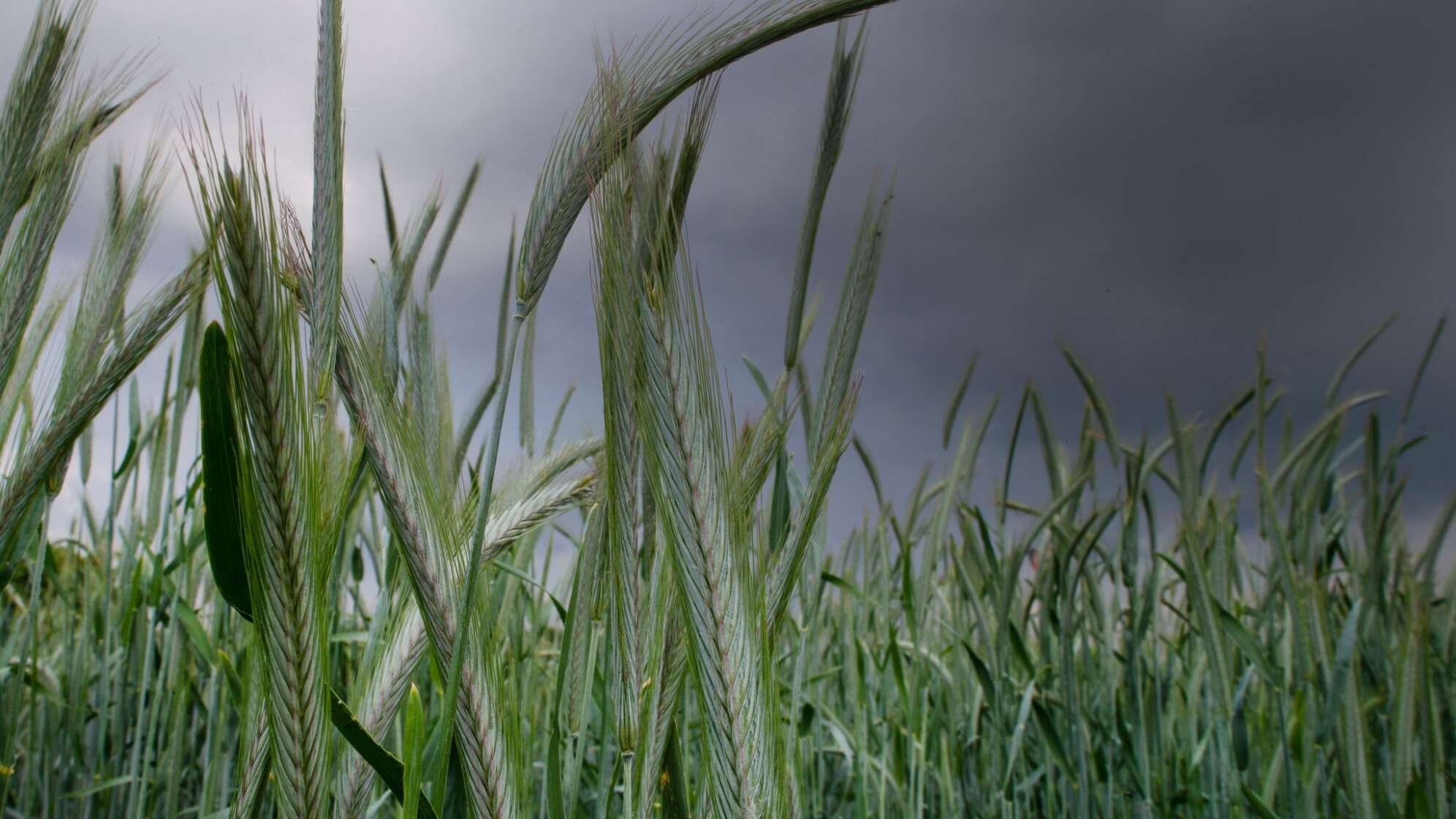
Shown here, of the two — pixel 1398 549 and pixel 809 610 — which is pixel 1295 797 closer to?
pixel 1398 549

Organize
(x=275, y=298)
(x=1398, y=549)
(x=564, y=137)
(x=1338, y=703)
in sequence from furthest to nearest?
(x=1398, y=549) → (x=1338, y=703) → (x=564, y=137) → (x=275, y=298)

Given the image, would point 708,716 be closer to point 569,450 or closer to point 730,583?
point 730,583

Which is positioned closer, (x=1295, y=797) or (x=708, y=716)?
(x=708, y=716)

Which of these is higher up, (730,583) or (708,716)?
(730,583)

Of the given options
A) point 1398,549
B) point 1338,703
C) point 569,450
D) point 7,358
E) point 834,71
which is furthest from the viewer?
point 1398,549

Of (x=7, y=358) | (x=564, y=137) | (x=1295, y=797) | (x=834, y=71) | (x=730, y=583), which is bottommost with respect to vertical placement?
(x=1295, y=797)

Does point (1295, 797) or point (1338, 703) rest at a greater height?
point (1338, 703)

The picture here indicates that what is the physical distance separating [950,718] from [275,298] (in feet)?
5.11

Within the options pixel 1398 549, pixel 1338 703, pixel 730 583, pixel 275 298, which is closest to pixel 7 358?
pixel 275 298

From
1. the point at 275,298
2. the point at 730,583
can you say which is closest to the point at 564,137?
the point at 275,298

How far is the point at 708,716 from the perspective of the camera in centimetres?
73

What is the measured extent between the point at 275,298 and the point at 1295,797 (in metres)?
1.73

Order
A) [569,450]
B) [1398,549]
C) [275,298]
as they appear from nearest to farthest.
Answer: [275,298] → [569,450] → [1398,549]

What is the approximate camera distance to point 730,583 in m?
0.76
